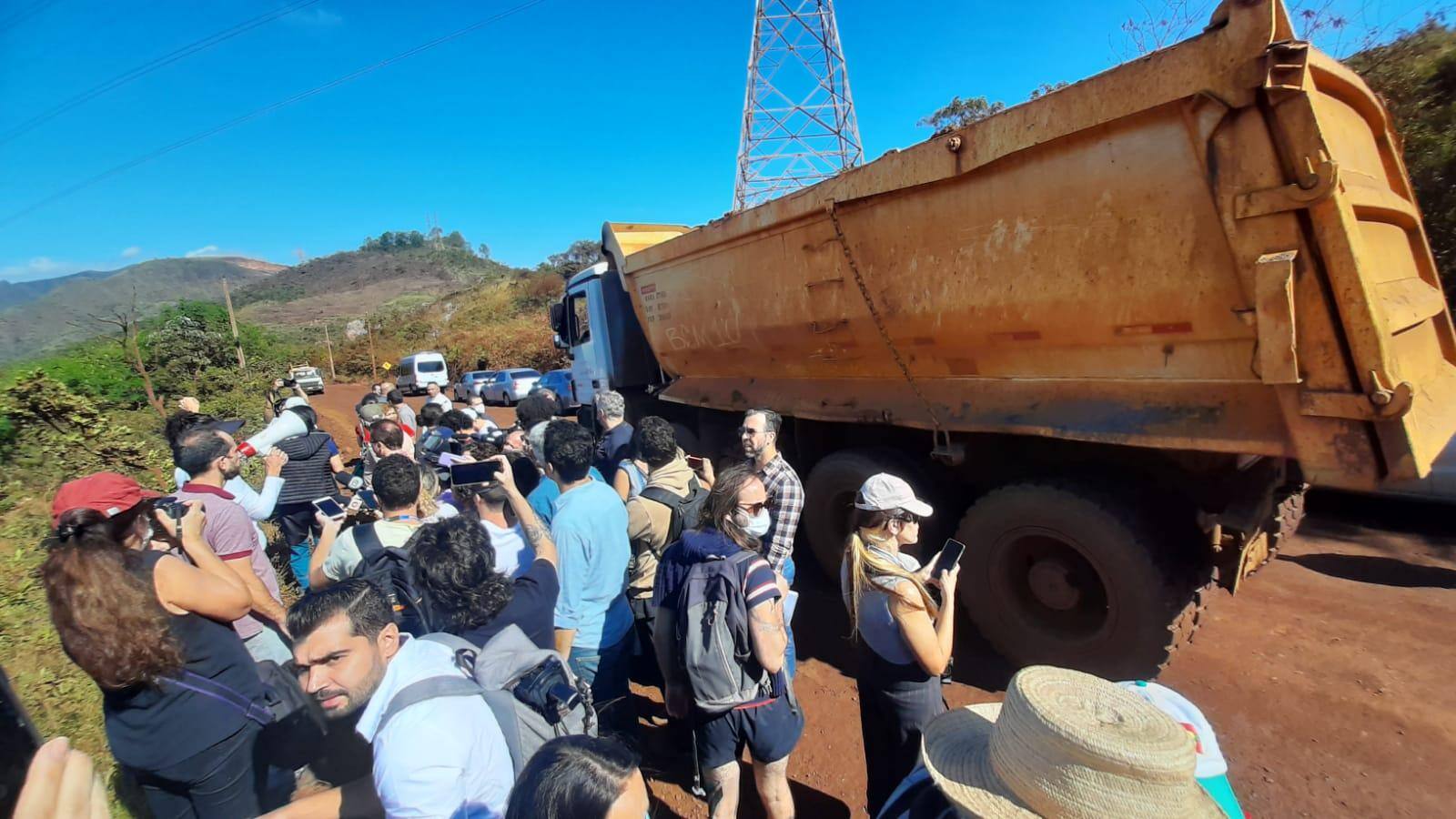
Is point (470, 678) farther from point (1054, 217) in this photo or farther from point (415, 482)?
point (1054, 217)

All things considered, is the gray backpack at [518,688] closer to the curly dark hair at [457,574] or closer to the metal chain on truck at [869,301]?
the curly dark hair at [457,574]

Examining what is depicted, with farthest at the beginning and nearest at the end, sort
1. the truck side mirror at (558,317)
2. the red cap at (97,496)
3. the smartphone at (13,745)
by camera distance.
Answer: the truck side mirror at (558,317)
the red cap at (97,496)
the smartphone at (13,745)

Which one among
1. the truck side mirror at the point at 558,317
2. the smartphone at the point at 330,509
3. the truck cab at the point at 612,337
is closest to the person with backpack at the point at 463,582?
the smartphone at the point at 330,509

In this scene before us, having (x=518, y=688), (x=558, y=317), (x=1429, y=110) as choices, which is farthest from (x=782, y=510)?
(x=1429, y=110)

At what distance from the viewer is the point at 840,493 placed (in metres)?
4.50

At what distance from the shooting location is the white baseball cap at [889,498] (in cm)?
202

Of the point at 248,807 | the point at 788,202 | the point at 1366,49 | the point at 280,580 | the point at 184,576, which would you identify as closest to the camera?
the point at 184,576

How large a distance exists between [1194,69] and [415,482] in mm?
3828

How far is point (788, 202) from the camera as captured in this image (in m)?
4.37

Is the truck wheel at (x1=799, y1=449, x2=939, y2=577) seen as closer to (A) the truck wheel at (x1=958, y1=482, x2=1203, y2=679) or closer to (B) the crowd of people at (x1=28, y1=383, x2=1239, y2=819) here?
(A) the truck wheel at (x1=958, y1=482, x2=1203, y2=679)

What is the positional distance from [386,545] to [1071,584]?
139 inches

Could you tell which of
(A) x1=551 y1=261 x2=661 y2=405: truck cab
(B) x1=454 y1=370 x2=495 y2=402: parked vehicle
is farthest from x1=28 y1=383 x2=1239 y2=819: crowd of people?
(B) x1=454 y1=370 x2=495 y2=402: parked vehicle

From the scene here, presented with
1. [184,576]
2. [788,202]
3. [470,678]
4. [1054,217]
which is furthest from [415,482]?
[1054,217]

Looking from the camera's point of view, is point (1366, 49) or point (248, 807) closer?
point (248, 807)
